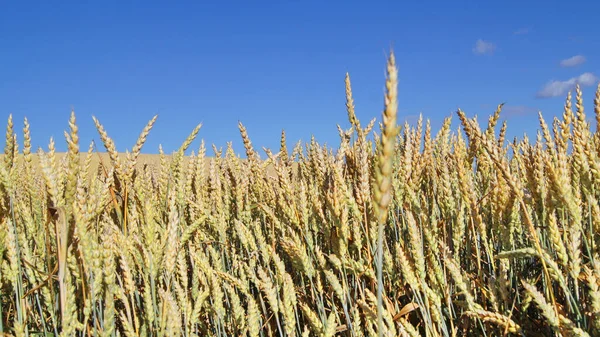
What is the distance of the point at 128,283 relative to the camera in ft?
4.63

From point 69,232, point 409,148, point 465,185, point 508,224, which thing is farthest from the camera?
point 409,148

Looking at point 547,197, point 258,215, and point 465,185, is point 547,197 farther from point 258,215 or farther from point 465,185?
point 258,215

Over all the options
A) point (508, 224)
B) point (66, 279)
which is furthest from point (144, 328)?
point (508, 224)

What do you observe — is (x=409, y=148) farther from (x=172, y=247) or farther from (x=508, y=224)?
(x=172, y=247)

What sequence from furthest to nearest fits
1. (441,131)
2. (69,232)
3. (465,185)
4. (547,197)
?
(441,131) < (465,185) < (547,197) < (69,232)

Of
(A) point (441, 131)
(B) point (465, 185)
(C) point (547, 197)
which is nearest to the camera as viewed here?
(C) point (547, 197)

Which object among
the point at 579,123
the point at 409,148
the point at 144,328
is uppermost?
the point at 409,148

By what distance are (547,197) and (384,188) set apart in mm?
916

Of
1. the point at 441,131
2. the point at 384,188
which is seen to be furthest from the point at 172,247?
the point at 441,131

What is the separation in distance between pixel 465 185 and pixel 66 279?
127 centimetres

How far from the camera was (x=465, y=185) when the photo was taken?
163 centimetres

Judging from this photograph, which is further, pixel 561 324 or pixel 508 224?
pixel 508 224

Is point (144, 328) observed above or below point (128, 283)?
below

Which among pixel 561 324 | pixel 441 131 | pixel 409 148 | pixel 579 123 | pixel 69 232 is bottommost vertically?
pixel 561 324
